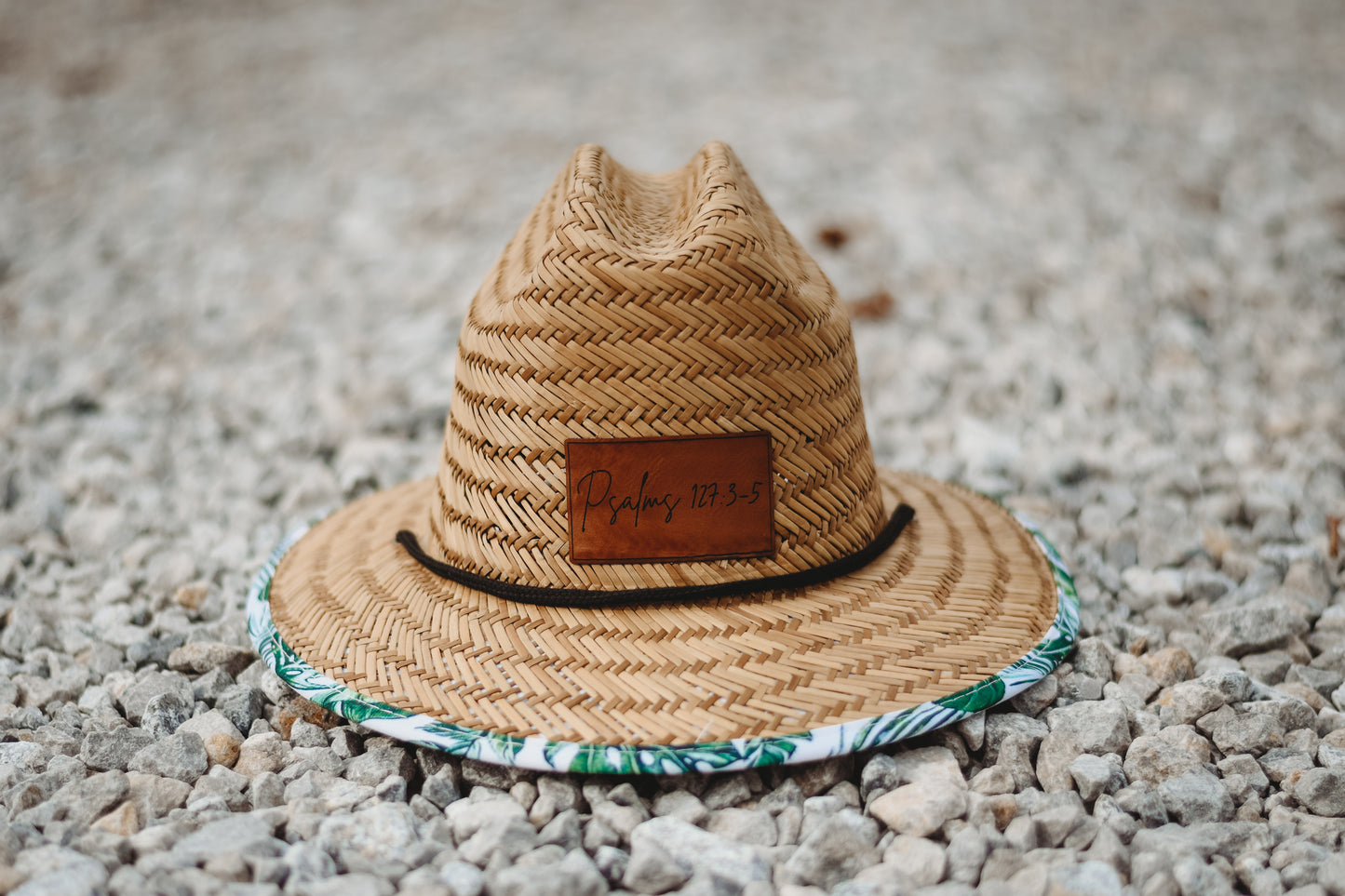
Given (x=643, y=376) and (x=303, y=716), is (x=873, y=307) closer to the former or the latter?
(x=643, y=376)

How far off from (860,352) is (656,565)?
7.13 ft

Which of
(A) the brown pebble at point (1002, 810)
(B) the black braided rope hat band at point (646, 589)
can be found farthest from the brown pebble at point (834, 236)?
(A) the brown pebble at point (1002, 810)

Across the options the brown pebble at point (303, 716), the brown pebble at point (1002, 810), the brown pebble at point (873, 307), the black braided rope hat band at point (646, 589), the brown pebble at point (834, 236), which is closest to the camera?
the brown pebble at point (1002, 810)

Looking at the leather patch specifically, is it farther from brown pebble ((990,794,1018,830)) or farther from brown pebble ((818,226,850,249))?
brown pebble ((818,226,850,249))

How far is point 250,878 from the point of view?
1.22m

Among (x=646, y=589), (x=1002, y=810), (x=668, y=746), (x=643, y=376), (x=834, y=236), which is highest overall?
(x=834, y=236)

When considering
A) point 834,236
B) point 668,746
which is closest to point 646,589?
point 668,746

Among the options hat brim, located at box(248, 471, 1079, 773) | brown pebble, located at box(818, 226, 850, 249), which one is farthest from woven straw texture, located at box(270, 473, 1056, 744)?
brown pebble, located at box(818, 226, 850, 249)

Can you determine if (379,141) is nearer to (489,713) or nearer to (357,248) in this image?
(357,248)

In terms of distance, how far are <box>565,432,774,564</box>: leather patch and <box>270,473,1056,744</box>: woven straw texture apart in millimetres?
92

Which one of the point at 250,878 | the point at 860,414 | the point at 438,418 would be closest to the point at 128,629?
the point at 250,878

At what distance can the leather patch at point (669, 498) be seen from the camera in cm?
142

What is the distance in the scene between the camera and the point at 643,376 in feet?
4.62

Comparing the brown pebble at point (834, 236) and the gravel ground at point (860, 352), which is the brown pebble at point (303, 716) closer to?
the gravel ground at point (860, 352)
